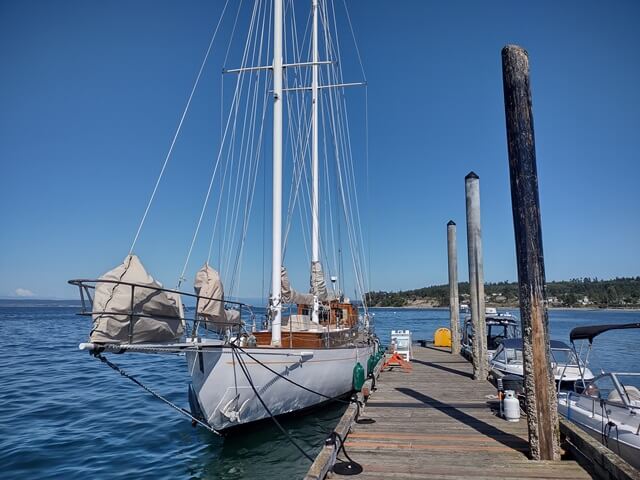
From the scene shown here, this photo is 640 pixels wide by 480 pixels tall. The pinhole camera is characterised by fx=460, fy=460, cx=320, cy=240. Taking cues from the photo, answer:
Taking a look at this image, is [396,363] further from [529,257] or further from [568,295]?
[568,295]

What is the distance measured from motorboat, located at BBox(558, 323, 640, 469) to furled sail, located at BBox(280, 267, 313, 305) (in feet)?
29.0

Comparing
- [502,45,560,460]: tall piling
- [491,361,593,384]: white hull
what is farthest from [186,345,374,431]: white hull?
[491,361,593,384]: white hull

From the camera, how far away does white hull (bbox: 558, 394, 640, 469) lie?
7.29 metres

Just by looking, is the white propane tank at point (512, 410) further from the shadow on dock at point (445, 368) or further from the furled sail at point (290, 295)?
the furled sail at point (290, 295)

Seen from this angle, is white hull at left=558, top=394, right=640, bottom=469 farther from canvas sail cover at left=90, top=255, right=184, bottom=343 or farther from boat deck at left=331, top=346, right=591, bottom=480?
canvas sail cover at left=90, top=255, right=184, bottom=343

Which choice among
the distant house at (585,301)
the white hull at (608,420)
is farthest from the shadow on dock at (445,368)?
the distant house at (585,301)

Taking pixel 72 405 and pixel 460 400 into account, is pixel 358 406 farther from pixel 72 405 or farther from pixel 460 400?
pixel 72 405

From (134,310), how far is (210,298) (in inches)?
67.3

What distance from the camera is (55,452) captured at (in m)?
10.4

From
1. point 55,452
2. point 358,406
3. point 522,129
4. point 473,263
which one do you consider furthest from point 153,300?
point 473,263

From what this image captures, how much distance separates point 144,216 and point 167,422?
7.20 meters

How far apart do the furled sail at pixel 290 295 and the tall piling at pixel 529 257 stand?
10424mm

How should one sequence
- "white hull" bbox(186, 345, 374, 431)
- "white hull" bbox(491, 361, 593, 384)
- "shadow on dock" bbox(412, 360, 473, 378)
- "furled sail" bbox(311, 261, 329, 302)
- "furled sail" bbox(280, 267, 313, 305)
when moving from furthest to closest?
"furled sail" bbox(311, 261, 329, 302) → "furled sail" bbox(280, 267, 313, 305) → "shadow on dock" bbox(412, 360, 473, 378) → "white hull" bbox(491, 361, 593, 384) → "white hull" bbox(186, 345, 374, 431)

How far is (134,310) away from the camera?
7.66 meters
